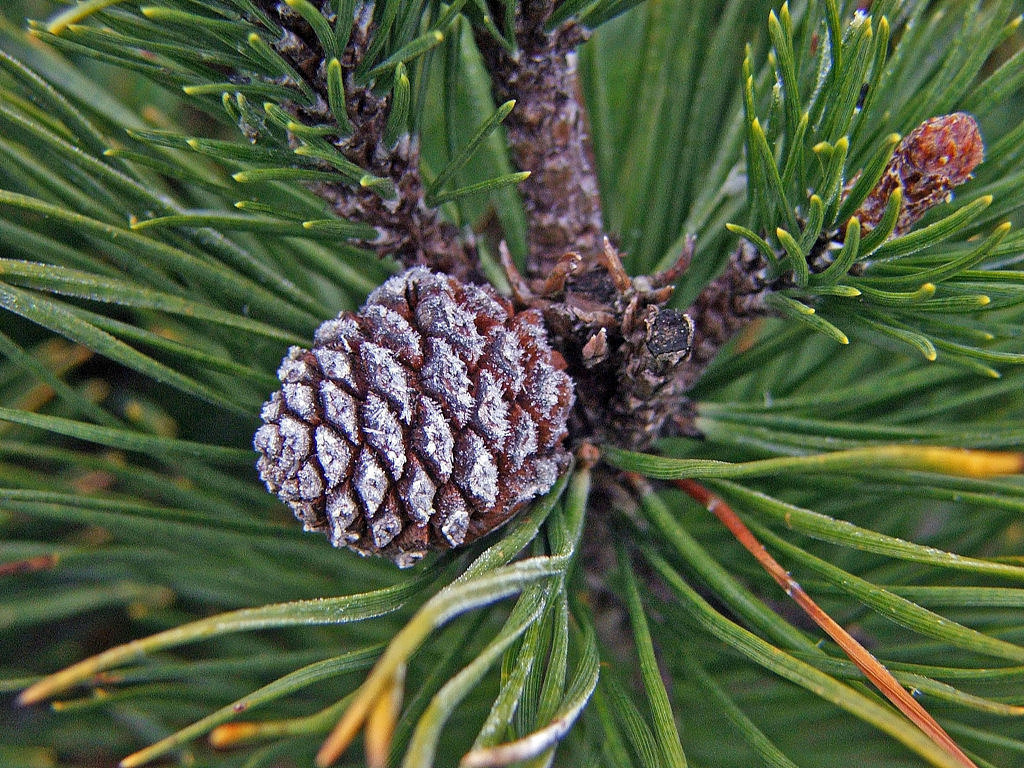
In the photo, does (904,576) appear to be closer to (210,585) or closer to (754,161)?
(754,161)

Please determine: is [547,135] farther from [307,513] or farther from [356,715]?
[356,715]

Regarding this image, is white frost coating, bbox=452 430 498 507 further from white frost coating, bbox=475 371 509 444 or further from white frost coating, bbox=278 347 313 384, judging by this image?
white frost coating, bbox=278 347 313 384

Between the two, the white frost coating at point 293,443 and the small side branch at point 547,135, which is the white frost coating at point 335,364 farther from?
the small side branch at point 547,135

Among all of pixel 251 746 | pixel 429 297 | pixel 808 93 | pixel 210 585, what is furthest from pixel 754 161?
pixel 251 746

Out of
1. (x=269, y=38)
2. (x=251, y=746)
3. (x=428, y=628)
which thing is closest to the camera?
(x=428, y=628)

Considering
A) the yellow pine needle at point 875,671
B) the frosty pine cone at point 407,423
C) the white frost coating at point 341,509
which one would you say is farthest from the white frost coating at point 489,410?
the yellow pine needle at point 875,671

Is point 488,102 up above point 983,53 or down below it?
above
